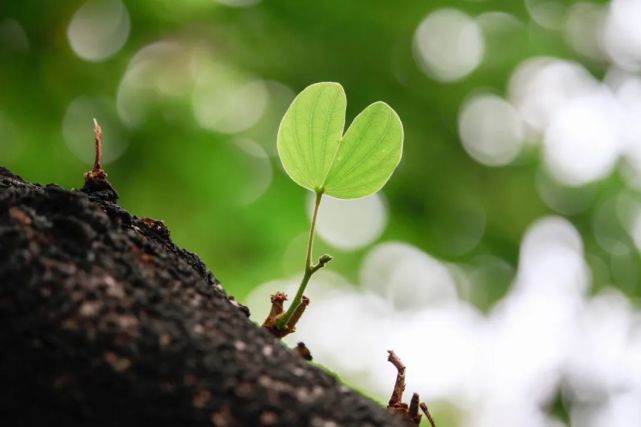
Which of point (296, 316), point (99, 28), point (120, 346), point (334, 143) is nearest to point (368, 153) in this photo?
point (334, 143)

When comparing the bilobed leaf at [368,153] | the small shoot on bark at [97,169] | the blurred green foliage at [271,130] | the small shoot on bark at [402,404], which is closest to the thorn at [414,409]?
the small shoot on bark at [402,404]

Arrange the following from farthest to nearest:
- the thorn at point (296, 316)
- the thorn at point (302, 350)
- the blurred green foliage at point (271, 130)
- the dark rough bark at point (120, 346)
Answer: the blurred green foliage at point (271, 130), the thorn at point (296, 316), the thorn at point (302, 350), the dark rough bark at point (120, 346)

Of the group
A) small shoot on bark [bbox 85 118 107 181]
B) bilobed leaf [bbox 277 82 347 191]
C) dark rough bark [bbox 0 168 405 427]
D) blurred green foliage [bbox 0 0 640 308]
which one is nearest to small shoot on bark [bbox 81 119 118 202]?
small shoot on bark [bbox 85 118 107 181]

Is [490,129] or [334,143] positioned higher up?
[490,129]

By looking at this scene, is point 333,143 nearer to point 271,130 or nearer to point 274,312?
point 274,312

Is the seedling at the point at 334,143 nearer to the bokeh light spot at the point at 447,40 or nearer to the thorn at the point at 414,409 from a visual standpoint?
the thorn at the point at 414,409

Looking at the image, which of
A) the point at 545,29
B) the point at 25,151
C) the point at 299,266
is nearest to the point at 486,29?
the point at 545,29

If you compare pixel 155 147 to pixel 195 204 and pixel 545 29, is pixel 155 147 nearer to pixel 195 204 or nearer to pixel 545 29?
pixel 195 204
